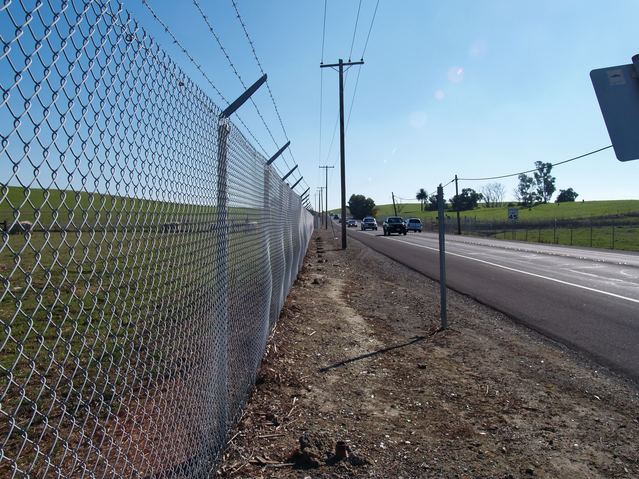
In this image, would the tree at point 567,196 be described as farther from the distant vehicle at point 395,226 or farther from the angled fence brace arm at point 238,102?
the angled fence brace arm at point 238,102

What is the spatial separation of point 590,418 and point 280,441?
255cm

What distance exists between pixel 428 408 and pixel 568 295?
330 inches

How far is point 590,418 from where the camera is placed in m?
4.51

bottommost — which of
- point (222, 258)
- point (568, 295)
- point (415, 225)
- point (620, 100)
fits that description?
point (568, 295)

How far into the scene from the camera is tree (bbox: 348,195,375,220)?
14625 centimetres

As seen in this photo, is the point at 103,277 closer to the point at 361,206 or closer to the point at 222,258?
the point at 222,258

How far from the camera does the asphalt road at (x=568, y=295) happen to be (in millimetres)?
7441

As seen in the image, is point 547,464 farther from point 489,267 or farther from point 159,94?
point 489,267

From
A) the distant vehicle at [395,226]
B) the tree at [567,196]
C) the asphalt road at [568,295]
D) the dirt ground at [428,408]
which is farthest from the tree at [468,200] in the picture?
the dirt ground at [428,408]

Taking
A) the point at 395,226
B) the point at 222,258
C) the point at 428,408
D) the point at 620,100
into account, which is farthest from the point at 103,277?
the point at 395,226

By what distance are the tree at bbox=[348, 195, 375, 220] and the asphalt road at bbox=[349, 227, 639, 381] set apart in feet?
411

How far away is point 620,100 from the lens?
3941mm

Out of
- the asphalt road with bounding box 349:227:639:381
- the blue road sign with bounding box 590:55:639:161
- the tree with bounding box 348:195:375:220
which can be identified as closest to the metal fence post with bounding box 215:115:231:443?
the blue road sign with bounding box 590:55:639:161

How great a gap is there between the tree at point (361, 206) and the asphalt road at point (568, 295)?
125 meters
